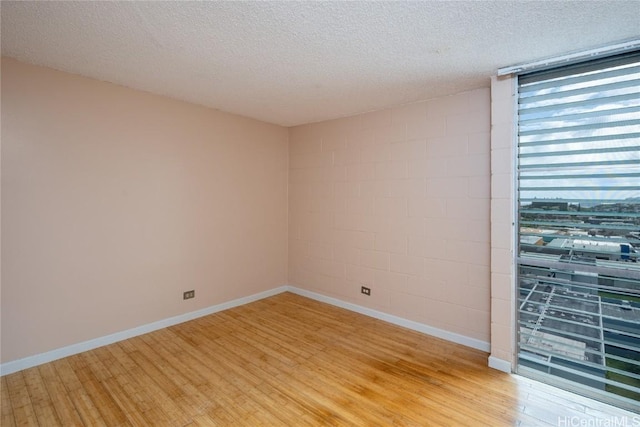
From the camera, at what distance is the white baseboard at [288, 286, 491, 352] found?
9.72 ft

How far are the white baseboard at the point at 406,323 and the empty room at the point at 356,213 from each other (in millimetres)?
31

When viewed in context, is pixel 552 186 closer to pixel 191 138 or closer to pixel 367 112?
pixel 367 112

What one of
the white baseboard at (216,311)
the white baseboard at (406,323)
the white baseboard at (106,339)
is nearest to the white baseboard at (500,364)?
the white baseboard at (216,311)

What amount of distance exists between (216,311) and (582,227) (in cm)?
389

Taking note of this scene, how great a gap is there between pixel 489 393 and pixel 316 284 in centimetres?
253

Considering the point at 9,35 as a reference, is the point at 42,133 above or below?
Answer: below

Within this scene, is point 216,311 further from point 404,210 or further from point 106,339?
point 404,210

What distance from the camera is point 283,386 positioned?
233cm

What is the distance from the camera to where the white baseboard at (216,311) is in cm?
254

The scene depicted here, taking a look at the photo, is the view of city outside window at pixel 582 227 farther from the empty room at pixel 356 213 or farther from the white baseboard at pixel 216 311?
the white baseboard at pixel 216 311

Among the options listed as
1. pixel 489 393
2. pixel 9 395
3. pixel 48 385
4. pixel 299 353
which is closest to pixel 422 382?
pixel 489 393

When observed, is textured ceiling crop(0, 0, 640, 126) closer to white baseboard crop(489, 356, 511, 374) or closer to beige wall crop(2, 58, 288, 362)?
beige wall crop(2, 58, 288, 362)

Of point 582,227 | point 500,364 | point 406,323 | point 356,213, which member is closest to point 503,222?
point 582,227

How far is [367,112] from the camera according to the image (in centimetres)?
374
